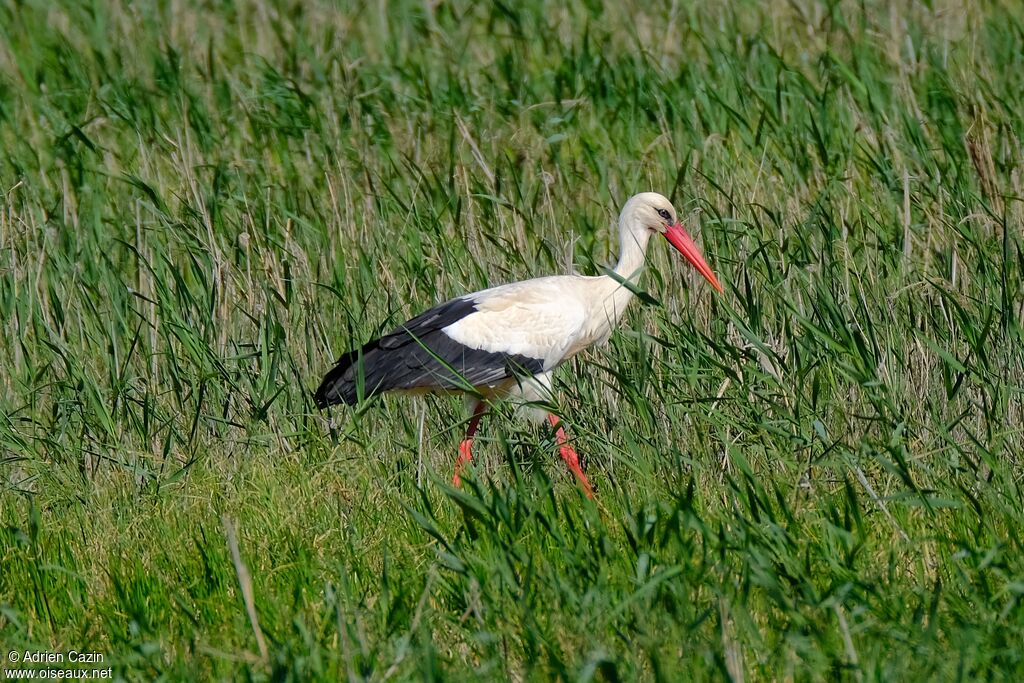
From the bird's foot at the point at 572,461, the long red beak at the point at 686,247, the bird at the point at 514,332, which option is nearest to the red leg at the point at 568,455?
the bird's foot at the point at 572,461

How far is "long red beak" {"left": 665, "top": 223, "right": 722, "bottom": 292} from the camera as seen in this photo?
5.12 metres

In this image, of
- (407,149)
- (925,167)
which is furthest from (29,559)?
(925,167)

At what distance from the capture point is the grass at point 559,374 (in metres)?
3.24

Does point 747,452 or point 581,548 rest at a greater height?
point 581,548

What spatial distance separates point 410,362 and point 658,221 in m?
1.14

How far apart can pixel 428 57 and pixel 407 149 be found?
194cm

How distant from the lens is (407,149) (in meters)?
6.55

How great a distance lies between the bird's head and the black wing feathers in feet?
2.31

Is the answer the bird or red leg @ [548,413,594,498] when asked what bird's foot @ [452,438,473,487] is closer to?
the bird

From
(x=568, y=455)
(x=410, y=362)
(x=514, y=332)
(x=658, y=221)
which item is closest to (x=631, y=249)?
(x=658, y=221)

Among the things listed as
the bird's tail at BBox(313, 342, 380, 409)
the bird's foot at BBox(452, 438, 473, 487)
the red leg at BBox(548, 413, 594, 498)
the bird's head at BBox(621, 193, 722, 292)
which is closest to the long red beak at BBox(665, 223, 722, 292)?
the bird's head at BBox(621, 193, 722, 292)

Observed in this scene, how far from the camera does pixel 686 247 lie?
5.24 meters

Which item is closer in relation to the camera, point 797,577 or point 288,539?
point 797,577

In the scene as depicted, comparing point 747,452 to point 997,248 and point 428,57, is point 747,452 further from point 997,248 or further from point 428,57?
point 428,57
